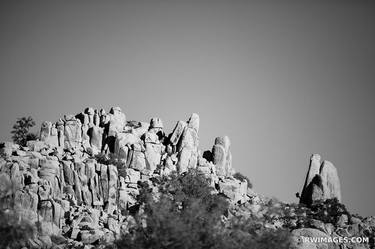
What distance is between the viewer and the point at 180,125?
108 meters

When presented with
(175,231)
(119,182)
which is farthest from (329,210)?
(175,231)

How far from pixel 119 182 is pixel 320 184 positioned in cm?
5052

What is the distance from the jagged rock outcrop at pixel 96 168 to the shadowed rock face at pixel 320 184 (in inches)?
659

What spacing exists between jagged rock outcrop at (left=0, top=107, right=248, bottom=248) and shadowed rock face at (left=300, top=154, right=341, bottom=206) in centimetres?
1675

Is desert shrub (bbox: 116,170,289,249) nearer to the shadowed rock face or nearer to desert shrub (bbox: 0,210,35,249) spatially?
desert shrub (bbox: 0,210,35,249)

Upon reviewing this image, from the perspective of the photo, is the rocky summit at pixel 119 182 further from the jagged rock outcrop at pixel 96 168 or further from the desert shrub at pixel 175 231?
the desert shrub at pixel 175 231

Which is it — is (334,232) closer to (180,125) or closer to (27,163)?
(180,125)

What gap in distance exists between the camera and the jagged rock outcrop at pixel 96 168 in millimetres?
72062

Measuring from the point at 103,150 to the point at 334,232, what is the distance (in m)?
56.9

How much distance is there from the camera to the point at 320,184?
102 metres

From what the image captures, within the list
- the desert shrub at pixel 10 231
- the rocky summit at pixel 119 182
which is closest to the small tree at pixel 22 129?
the rocky summit at pixel 119 182

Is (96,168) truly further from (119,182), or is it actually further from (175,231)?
(175,231)

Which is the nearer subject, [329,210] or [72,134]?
[329,210]

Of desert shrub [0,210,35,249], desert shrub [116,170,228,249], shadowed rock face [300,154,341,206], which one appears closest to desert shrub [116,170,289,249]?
desert shrub [116,170,228,249]
